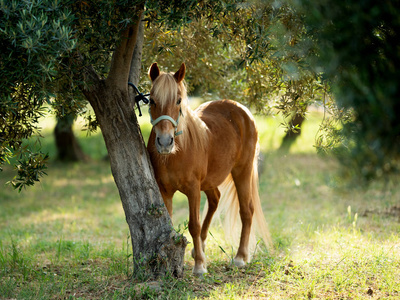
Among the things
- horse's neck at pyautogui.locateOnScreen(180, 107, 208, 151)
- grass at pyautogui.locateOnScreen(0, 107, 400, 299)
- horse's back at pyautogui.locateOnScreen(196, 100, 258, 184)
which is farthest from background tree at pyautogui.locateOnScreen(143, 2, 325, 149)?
grass at pyautogui.locateOnScreen(0, 107, 400, 299)

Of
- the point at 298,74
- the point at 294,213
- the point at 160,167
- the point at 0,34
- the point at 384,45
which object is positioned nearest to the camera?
the point at 384,45

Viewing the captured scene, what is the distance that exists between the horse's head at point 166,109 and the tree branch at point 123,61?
0.34 meters

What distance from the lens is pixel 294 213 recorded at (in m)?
8.48

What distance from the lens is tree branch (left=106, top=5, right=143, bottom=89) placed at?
4.43 m

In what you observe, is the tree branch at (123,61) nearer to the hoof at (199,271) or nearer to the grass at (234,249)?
the grass at (234,249)

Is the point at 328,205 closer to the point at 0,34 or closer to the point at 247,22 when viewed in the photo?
the point at 247,22

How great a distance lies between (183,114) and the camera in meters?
4.57

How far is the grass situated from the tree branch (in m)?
1.36

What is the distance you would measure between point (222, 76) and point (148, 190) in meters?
3.14

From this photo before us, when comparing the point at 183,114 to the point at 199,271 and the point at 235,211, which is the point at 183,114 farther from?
the point at 235,211

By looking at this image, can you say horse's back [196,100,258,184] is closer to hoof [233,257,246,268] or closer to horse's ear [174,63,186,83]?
horse's ear [174,63,186,83]

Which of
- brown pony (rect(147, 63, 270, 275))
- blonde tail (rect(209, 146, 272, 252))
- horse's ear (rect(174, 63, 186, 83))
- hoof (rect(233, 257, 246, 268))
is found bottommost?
hoof (rect(233, 257, 246, 268))

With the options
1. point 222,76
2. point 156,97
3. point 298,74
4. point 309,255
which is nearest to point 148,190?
point 156,97

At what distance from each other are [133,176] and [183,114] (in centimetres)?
83
